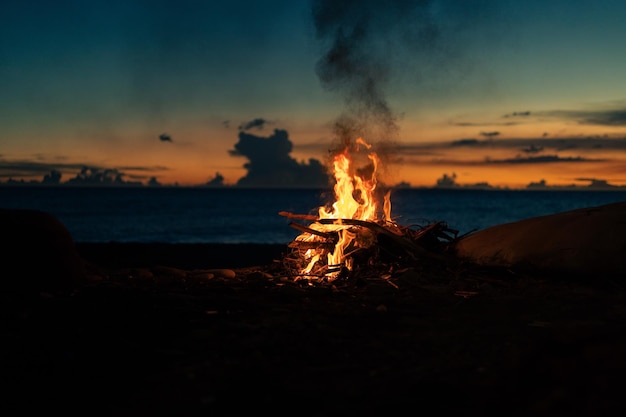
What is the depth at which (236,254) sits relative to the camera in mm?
17359

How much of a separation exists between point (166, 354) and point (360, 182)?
5.82 metres

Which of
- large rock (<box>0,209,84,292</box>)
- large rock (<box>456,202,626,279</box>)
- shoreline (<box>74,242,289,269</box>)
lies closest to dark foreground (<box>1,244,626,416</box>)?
large rock (<box>456,202,626,279</box>)

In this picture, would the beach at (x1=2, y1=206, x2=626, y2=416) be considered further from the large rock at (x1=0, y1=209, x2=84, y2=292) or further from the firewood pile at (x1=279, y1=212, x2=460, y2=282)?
the firewood pile at (x1=279, y1=212, x2=460, y2=282)

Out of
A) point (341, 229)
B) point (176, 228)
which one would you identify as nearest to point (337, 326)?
point (341, 229)

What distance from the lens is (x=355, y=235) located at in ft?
31.6

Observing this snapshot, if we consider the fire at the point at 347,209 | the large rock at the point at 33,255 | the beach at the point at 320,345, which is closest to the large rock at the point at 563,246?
the beach at the point at 320,345

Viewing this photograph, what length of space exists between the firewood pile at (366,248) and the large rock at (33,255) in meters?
3.26

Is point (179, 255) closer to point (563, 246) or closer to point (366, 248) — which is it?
point (366, 248)

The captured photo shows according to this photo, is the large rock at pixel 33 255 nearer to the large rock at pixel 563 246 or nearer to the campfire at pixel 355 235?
the campfire at pixel 355 235

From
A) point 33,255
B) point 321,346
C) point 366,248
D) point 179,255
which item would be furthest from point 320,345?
point 179,255

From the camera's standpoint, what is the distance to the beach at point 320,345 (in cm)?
355

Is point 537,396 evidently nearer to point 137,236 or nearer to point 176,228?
point 137,236

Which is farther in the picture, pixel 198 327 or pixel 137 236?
pixel 137 236

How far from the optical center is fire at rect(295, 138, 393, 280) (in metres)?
9.71
